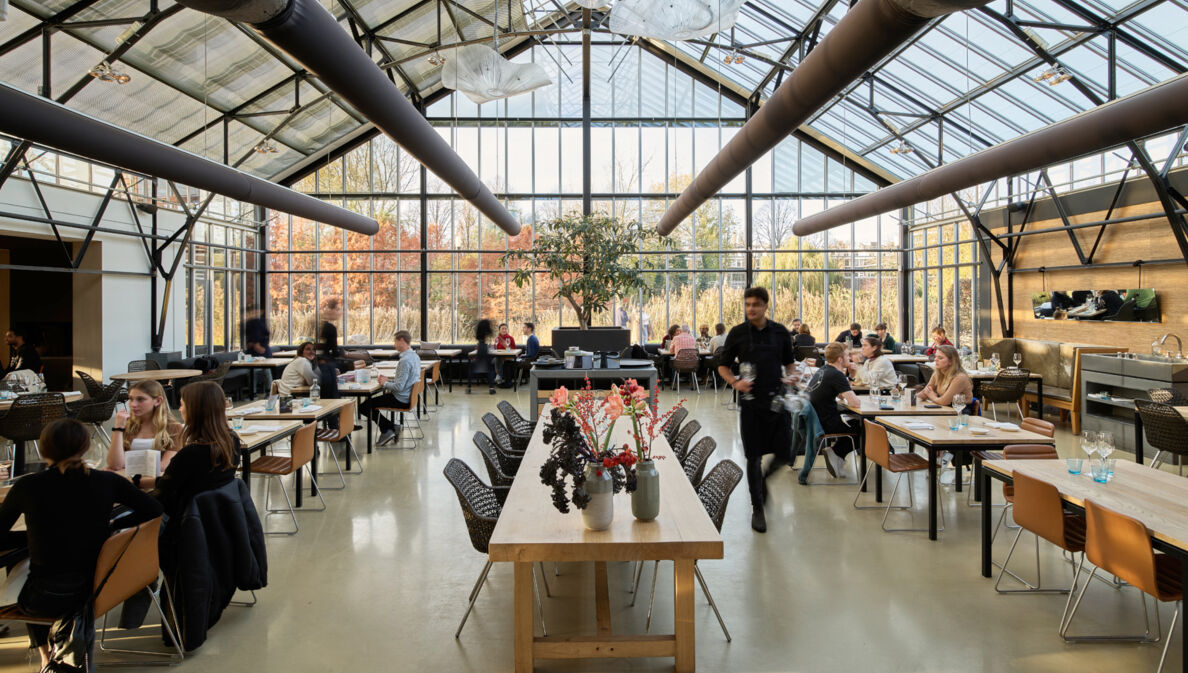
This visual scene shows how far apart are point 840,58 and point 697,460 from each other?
2549 mm

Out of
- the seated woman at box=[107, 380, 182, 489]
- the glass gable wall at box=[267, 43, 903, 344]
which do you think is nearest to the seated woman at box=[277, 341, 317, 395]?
the seated woman at box=[107, 380, 182, 489]

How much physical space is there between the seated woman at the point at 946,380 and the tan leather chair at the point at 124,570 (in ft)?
20.9

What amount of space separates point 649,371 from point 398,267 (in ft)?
31.8

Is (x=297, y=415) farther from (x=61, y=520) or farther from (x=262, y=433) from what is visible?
(x=61, y=520)

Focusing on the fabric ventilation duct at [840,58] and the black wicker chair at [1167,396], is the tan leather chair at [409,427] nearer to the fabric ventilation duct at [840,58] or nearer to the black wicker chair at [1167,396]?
the fabric ventilation duct at [840,58]

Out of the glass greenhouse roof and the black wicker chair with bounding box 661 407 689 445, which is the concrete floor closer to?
the black wicker chair with bounding box 661 407 689 445

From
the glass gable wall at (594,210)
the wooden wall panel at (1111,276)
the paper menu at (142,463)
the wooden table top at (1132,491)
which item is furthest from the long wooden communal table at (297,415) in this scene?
the wooden wall panel at (1111,276)

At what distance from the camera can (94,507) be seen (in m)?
2.82

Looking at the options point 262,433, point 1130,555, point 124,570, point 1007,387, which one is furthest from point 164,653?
point 1007,387

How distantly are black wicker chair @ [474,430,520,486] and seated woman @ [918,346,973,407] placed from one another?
4.27 metres

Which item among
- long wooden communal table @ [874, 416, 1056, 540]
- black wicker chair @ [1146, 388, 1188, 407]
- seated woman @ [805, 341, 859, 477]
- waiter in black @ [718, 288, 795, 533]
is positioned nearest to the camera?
long wooden communal table @ [874, 416, 1056, 540]

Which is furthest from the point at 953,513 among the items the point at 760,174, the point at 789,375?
the point at 760,174

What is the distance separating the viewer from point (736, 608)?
12.3ft

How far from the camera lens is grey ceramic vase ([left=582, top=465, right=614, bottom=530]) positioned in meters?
2.84
